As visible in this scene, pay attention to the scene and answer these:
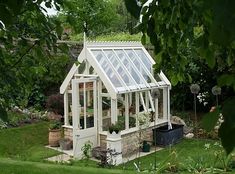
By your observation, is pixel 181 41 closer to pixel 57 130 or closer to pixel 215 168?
pixel 215 168

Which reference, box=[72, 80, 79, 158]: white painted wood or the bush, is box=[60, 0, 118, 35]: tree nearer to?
the bush

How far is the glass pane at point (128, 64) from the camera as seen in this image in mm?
9773

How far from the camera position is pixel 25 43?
2420 millimetres

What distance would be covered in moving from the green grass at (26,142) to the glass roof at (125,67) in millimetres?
2157

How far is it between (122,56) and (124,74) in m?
0.68

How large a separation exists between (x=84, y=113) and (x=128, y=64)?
5.24 feet

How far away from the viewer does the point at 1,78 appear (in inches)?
93.5

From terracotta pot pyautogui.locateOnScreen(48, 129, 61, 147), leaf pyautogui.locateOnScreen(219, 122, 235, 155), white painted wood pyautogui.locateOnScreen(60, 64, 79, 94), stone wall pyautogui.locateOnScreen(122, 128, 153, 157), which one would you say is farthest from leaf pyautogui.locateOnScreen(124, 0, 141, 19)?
terracotta pot pyautogui.locateOnScreen(48, 129, 61, 147)

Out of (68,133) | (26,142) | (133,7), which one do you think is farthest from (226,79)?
(26,142)

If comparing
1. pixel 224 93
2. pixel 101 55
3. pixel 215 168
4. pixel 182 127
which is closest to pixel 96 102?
pixel 101 55

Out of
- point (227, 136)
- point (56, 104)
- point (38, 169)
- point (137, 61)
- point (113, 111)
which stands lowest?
point (38, 169)

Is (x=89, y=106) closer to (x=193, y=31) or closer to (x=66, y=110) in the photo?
(x=66, y=110)

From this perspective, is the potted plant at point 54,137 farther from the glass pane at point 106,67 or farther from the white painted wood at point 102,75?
the glass pane at point 106,67

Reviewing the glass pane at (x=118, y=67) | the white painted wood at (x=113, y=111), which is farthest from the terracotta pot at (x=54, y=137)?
the glass pane at (x=118, y=67)
